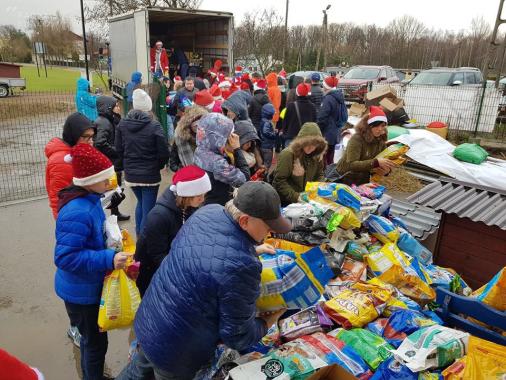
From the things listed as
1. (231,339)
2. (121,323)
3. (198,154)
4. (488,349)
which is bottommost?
(121,323)

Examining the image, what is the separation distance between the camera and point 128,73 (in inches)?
508

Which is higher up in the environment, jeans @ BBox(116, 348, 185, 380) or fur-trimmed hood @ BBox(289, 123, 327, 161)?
fur-trimmed hood @ BBox(289, 123, 327, 161)

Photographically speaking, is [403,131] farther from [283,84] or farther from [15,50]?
[15,50]

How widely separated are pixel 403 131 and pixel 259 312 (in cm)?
753

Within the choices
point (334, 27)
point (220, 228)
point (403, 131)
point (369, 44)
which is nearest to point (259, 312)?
point (220, 228)

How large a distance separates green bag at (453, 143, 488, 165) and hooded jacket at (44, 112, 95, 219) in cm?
686

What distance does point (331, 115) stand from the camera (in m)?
7.55

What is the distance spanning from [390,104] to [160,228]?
29.9 ft

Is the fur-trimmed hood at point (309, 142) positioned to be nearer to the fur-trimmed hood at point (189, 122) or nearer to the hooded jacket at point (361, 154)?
the hooded jacket at point (361, 154)

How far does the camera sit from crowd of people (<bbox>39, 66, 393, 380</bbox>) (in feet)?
5.89

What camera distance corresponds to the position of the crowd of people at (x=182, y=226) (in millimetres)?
1796

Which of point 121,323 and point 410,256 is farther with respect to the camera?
point 410,256

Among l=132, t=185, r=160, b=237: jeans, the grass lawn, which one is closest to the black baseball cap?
l=132, t=185, r=160, b=237: jeans

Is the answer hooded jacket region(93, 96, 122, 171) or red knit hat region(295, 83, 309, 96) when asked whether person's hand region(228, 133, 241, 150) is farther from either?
red knit hat region(295, 83, 309, 96)
